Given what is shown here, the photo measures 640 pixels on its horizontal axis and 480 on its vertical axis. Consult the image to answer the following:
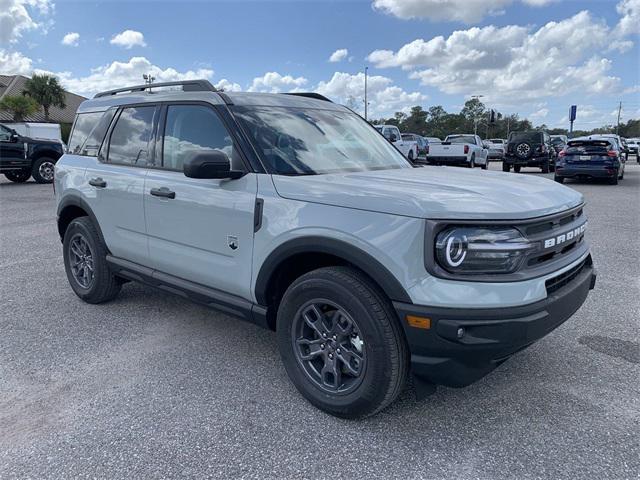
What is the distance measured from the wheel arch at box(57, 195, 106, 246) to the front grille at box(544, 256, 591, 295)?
141 inches

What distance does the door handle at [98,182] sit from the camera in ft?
13.7

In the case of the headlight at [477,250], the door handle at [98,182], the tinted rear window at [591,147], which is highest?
the tinted rear window at [591,147]

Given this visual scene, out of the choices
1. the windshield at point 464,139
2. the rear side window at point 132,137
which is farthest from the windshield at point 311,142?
the windshield at point 464,139

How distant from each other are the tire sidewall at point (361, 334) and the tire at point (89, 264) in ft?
7.35

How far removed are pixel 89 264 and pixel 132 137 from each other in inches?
52.5

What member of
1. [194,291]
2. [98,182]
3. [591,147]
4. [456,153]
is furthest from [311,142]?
[456,153]

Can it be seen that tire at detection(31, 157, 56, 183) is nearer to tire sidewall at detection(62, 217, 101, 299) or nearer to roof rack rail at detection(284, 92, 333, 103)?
tire sidewall at detection(62, 217, 101, 299)

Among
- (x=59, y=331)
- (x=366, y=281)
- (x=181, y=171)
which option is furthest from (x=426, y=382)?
(x=59, y=331)

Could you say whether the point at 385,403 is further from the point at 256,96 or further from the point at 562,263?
the point at 256,96

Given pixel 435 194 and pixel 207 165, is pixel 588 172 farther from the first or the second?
pixel 207 165

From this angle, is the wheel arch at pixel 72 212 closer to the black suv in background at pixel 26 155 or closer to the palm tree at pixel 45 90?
the black suv in background at pixel 26 155

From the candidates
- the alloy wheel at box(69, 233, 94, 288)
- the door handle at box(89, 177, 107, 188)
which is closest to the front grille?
the door handle at box(89, 177, 107, 188)

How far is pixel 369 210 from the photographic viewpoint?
8.24ft

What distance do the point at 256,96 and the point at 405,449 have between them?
8.25ft
